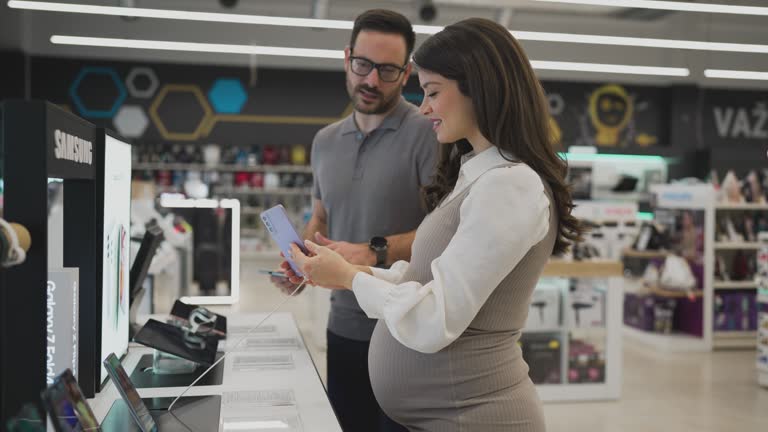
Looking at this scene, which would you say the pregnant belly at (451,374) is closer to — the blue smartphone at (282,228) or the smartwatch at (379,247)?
the blue smartphone at (282,228)

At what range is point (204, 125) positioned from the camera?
1364 cm

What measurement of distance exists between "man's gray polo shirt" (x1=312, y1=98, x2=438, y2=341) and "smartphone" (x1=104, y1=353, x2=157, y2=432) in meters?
0.98

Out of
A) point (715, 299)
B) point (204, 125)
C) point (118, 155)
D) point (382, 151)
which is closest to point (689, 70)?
point (715, 299)

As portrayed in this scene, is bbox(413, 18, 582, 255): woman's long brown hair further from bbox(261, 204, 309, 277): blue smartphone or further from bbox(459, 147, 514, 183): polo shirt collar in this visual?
bbox(261, 204, 309, 277): blue smartphone

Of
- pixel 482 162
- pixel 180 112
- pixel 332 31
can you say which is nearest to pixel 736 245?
pixel 482 162

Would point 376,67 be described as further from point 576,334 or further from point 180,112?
point 180,112

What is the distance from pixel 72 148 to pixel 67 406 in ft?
1.58

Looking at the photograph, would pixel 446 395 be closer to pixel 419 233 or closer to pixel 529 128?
pixel 419 233

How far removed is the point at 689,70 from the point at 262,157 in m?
7.72

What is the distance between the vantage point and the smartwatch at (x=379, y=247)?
217 centimetres

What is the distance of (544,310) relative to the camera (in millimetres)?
5168

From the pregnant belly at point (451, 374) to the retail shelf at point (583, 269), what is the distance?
3709mm

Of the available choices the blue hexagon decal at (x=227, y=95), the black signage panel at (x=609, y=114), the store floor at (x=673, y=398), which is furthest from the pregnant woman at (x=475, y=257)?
the black signage panel at (x=609, y=114)

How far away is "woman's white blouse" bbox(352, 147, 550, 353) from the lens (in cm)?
141
